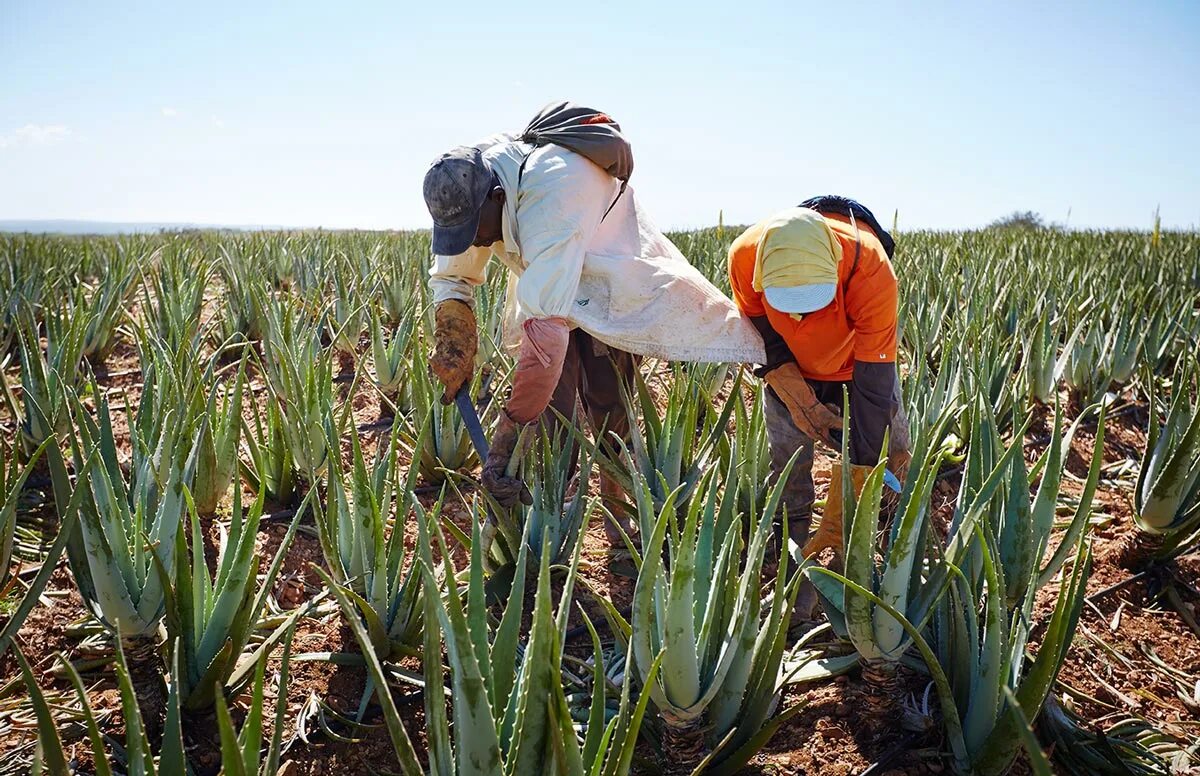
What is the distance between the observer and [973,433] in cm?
161

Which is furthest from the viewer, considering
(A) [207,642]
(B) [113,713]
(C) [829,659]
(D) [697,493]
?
(C) [829,659]

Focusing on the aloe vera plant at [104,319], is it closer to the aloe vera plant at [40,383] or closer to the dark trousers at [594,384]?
the aloe vera plant at [40,383]

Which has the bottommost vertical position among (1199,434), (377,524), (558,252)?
(377,524)

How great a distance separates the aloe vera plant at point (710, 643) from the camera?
118 centimetres

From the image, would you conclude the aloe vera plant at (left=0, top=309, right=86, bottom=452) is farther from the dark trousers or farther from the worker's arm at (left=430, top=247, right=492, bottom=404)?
the dark trousers

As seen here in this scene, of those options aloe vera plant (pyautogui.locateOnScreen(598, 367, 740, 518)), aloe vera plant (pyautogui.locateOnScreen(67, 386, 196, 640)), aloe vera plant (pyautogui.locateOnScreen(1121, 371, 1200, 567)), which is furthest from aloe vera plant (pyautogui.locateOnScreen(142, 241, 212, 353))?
aloe vera plant (pyautogui.locateOnScreen(1121, 371, 1200, 567))

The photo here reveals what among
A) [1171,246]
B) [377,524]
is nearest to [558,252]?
[377,524]

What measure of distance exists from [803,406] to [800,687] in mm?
759

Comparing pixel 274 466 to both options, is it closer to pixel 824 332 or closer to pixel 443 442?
pixel 443 442

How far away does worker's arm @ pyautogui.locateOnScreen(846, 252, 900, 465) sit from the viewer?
1917mm

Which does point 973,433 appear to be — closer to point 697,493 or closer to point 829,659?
point 829,659

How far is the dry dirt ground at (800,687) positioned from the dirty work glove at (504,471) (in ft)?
1.09

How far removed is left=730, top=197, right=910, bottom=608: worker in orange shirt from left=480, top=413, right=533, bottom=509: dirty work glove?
0.65 m

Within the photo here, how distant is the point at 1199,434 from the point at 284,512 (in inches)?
95.7
